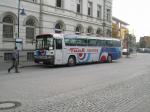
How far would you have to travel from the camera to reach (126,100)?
9.07m

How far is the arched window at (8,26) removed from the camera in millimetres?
25031

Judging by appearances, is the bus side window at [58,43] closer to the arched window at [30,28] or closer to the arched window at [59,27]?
the arched window at [30,28]

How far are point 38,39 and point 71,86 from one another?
39.4 feet

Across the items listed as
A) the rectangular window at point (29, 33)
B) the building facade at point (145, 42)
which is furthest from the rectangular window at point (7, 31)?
the building facade at point (145, 42)

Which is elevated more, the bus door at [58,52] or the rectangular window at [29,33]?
the rectangular window at [29,33]

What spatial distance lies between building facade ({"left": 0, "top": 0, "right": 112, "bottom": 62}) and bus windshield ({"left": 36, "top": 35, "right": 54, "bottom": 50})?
2.82 m

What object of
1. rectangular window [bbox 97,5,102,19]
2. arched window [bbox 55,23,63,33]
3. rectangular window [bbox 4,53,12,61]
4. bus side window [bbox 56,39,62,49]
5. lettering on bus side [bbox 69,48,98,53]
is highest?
rectangular window [bbox 97,5,102,19]

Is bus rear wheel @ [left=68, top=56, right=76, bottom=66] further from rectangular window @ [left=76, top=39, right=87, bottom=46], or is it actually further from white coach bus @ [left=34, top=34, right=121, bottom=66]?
rectangular window @ [left=76, top=39, right=87, bottom=46]

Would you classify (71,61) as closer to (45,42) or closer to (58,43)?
(58,43)

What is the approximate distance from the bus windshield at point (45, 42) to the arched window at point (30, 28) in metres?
4.77

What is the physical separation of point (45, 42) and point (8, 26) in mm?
5027

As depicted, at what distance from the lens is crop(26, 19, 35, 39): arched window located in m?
27.4

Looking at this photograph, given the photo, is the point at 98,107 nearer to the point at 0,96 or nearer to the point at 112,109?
the point at 112,109

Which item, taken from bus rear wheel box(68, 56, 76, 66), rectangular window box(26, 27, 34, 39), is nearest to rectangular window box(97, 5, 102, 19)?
rectangular window box(26, 27, 34, 39)
